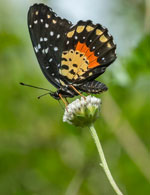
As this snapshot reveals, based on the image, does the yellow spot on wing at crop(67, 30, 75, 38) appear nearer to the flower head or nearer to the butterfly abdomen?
the butterfly abdomen

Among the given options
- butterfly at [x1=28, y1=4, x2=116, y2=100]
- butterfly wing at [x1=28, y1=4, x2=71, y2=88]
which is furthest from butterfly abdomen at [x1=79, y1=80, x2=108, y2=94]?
butterfly wing at [x1=28, y1=4, x2=71, y2=88]

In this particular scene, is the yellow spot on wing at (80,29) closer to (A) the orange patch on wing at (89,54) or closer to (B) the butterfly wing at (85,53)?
(B) the butterfly wing at (85,53)

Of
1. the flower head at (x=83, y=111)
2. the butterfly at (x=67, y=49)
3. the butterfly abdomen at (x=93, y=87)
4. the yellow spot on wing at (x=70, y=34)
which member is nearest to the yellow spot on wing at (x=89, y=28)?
the butterfly at (x=67, y=49)

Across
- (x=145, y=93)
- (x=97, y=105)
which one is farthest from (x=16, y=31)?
(x=97, y=105)

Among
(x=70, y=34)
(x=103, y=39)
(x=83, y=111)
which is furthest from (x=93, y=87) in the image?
(x=70, y=34)

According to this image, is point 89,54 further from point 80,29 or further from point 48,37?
point 48,37

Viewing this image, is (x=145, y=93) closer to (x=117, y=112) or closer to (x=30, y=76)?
(x=117, y=112)
